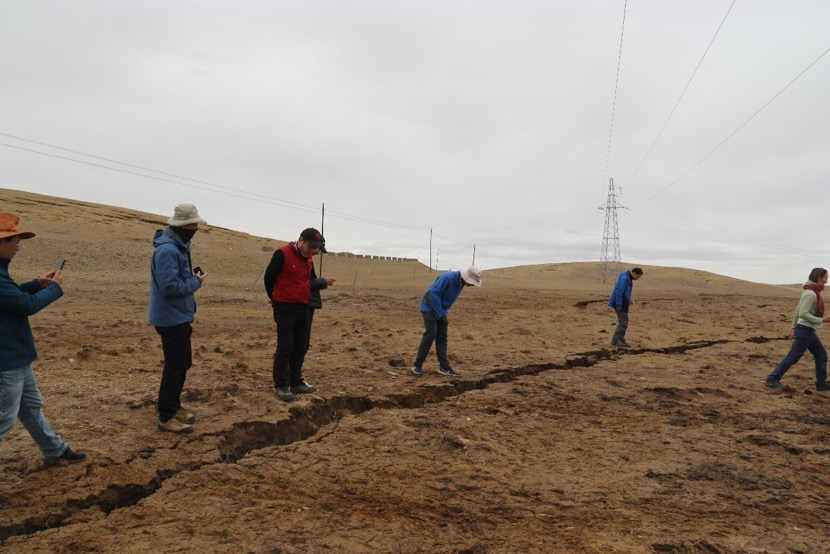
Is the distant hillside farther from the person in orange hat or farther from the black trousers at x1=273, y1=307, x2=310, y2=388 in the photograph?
the person in orange hat

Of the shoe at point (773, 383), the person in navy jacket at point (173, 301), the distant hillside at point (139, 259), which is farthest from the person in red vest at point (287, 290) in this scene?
the distant hillside at point (139, 259)

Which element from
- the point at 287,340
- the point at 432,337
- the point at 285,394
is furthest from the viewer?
the point at 432,337

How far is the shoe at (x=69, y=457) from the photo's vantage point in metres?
3.90

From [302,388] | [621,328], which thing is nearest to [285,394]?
[302,388]

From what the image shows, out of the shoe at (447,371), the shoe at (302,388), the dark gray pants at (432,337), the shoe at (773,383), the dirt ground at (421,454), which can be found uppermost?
the dark gray pants at (432,337)

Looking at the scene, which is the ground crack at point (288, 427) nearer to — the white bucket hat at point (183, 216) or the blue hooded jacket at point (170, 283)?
the blue hooded jacket at point (170, 283)

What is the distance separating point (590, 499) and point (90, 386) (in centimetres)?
495

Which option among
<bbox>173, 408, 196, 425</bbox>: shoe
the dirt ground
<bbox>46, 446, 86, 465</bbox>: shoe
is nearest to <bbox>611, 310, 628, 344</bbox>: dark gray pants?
the dirt ground

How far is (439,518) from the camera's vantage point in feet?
11.8

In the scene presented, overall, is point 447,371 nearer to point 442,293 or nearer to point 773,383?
point 442,293

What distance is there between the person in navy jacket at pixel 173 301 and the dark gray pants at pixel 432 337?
11.0 feet

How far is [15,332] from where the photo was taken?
138 inches

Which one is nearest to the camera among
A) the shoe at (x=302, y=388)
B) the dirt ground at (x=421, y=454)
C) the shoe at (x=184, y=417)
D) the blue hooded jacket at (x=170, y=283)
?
the dirt ground at (x=421, y=454)

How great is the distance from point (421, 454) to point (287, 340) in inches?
77.6
